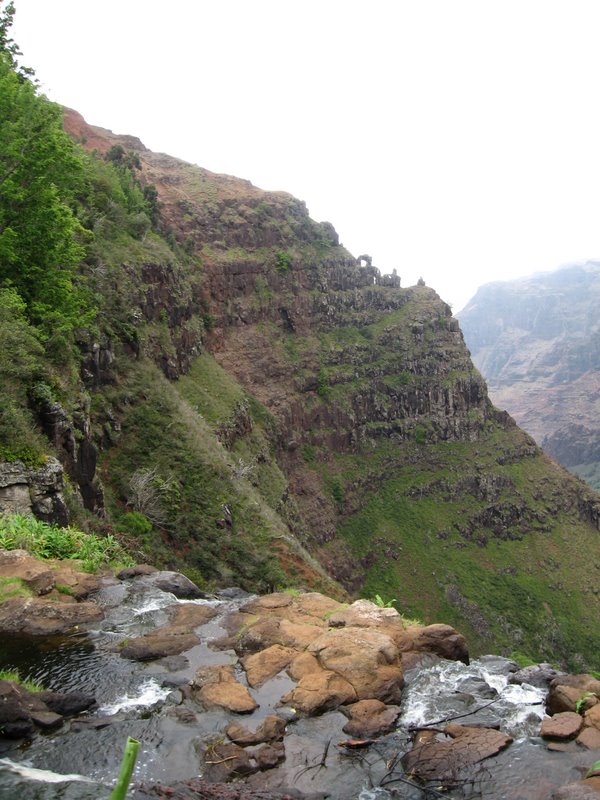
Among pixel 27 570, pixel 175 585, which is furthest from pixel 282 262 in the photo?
pixel 27 570

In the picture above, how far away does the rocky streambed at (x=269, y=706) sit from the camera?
21.7 feet

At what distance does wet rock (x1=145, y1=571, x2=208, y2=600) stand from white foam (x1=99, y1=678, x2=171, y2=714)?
15.3ft

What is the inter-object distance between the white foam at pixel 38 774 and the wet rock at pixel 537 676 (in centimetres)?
708

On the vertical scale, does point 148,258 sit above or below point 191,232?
below

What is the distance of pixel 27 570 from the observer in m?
12.2

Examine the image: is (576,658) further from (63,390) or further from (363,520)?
(63,390)

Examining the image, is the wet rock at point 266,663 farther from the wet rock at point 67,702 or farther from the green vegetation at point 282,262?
the green vegetation at point 282,262

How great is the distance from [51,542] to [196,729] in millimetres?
8080

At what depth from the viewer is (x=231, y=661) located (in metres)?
9.89

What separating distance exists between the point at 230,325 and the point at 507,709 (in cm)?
7271

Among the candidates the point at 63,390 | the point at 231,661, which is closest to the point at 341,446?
the point at 63,390

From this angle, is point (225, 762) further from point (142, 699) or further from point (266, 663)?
point (266, 663)

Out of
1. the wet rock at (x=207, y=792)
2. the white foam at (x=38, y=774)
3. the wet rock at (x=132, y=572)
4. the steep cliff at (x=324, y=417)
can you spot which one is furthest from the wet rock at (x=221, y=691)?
the steep cliff at (x=324, y=417)

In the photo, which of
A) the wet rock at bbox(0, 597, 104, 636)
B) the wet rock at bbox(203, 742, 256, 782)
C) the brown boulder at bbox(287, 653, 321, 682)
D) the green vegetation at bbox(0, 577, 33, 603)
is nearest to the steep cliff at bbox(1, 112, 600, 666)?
the green vegetation at bbox(0, 577, 33, 603)
